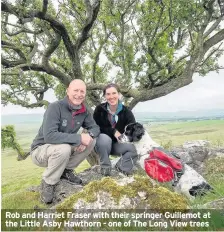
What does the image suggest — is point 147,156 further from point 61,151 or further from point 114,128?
point 61,151

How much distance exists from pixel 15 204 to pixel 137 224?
336 cm

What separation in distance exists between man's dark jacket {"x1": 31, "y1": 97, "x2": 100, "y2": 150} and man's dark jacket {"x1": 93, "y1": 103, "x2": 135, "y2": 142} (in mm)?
718

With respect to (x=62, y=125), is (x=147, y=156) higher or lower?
lower

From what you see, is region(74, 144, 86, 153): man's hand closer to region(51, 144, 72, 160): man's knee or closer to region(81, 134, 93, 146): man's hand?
region(81, 134, 93, 146): man's hand

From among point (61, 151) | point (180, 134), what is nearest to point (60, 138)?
point (61, 151)

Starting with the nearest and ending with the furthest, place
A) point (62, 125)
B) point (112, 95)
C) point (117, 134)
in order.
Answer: point (62, 125) < point (112, 95) < point (117, 134)

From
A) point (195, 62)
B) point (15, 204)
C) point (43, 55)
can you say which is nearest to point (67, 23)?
point (43, 55)

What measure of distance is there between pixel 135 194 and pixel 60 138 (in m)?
2.47

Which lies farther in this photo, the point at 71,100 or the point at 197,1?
the point at 197,1

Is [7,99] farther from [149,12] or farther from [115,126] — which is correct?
[115,126]

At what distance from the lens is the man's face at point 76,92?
7.46m

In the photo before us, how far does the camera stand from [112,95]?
841 centimetres

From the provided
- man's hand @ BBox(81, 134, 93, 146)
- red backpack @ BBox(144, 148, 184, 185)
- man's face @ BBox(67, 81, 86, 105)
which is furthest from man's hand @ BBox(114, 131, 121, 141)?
man's face @ BBox(67, 81, 86, 105)

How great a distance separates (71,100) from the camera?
759 centimetres
